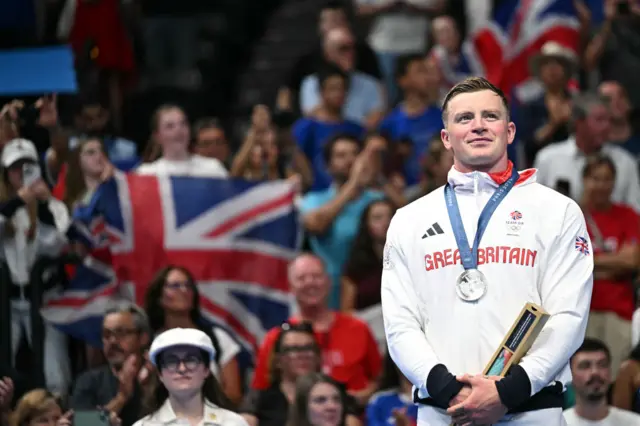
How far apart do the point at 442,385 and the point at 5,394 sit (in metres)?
3.79

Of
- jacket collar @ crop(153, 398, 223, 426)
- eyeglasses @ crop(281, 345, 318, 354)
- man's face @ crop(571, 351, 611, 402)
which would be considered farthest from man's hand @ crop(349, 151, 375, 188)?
jacket collar @ crop(153, 398, 223, 426)

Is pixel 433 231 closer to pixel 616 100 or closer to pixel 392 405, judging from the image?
pixel 392 405

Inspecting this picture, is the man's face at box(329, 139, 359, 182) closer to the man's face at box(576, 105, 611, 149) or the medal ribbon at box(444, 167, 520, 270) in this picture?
the man's face at box(576, 105, 611, 149)

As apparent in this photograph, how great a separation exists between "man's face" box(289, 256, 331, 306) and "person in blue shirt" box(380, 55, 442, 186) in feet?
9.86

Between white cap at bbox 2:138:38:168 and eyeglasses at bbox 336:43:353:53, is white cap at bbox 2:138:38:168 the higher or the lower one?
the lower one

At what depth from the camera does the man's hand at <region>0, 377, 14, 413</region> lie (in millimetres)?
9570

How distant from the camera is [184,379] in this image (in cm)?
869

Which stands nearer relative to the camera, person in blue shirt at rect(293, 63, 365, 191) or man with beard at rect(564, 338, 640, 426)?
man with beard at rect(564, 338, 640, 426)

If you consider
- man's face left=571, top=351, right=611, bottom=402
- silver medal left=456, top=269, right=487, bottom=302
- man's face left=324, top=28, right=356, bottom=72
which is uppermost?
man's face left=324, top=28, right=356, bottom=72

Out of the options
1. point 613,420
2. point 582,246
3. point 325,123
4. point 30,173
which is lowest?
point 613,420

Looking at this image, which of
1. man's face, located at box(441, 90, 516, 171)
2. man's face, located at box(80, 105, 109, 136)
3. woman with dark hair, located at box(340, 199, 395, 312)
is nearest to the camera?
man's face, located at box(441, 90, 516, 171)

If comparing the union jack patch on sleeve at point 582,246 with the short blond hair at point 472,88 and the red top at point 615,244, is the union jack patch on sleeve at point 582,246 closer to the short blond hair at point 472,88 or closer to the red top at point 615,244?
the short blond hair at point 472,88

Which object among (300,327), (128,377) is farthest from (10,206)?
(300,327)

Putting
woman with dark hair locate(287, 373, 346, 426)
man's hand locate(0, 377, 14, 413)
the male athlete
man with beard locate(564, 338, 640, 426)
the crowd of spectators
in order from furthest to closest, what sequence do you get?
the crowd of spectators < woman with dark hair locate(287, 373, 346, 426) < man with beard locate(564, 338, 640, 426) < man's hand locate(0, 377, 14, 413) < the male athlete
